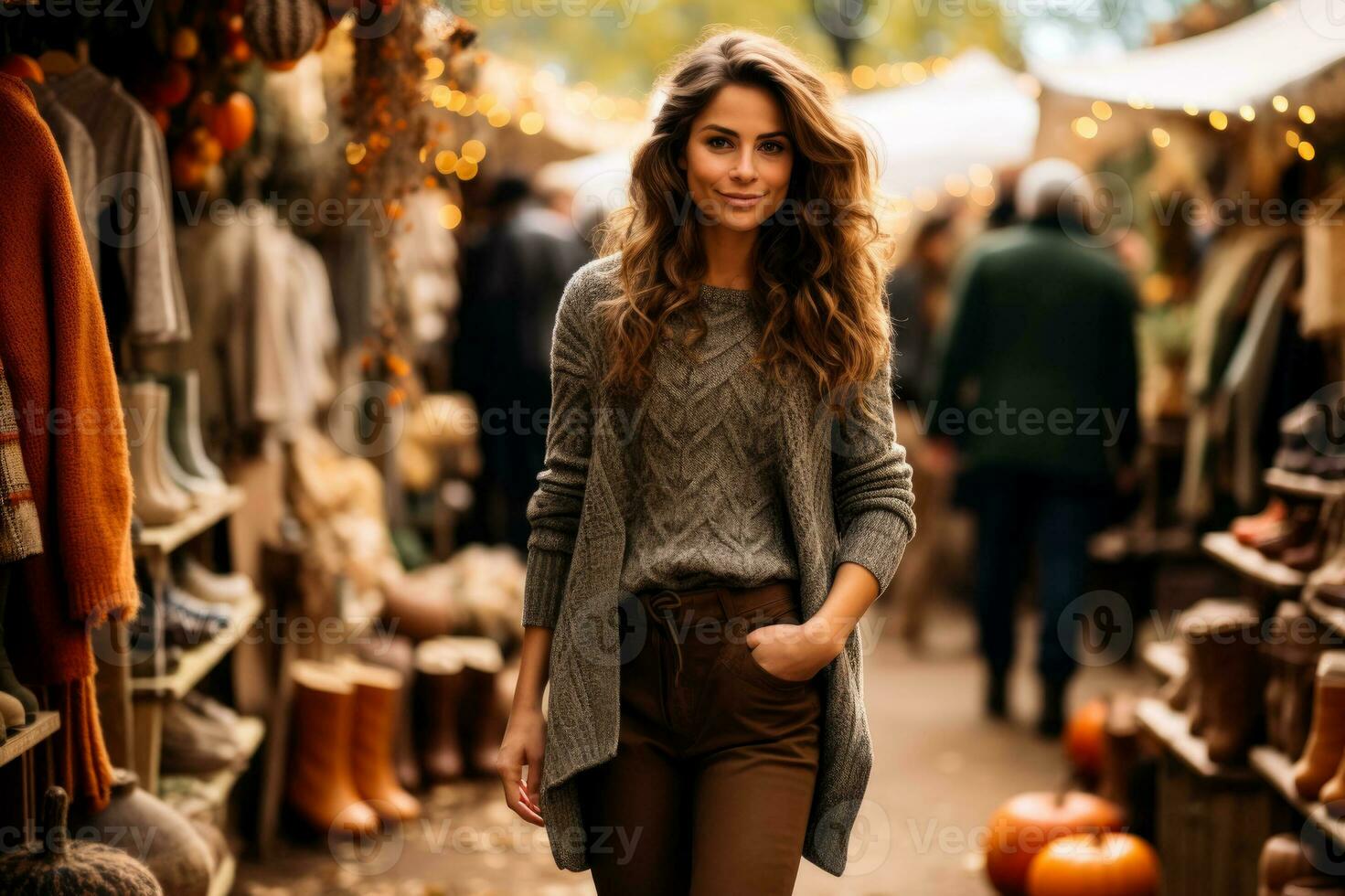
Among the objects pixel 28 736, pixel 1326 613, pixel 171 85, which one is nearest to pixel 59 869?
pixel 28 736

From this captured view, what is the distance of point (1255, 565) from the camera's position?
173 inches

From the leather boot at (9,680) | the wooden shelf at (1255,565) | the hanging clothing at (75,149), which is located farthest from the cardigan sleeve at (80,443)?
the wooden shelf at (1255,565)

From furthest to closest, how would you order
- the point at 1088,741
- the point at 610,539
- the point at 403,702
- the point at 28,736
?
the point at 403,702 < the point at 1088,741 < the point at 28,736 < the point at 610,539

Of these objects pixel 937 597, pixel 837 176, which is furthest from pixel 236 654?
pixel 937 597

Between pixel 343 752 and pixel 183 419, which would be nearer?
pixel 183 419

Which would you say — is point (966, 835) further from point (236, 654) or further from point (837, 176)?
point (837, 176)

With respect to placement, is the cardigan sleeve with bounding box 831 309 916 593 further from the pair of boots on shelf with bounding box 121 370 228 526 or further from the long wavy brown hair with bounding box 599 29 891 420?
the pair of boots on shelf with bounding box 121 370 228 526

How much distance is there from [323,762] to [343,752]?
0.27 feet

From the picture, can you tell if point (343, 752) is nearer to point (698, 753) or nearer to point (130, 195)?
point (130, 195)

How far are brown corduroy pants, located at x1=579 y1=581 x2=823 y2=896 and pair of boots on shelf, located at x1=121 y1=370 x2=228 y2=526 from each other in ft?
6.33

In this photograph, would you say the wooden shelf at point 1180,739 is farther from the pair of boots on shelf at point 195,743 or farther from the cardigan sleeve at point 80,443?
the cardigan sleeve at point 80,443

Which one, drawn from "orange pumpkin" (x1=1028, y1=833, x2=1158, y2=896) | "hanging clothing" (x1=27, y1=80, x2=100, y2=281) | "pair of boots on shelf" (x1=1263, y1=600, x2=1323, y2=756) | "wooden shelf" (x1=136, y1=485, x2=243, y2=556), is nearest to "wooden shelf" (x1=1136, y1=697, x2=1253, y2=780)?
"pair of boots on shelf" (x1=1263, y1=600, x2=1323, y2=756)

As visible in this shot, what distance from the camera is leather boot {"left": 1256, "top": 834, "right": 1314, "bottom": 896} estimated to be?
3.76 metres

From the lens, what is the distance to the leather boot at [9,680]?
2.78 m
